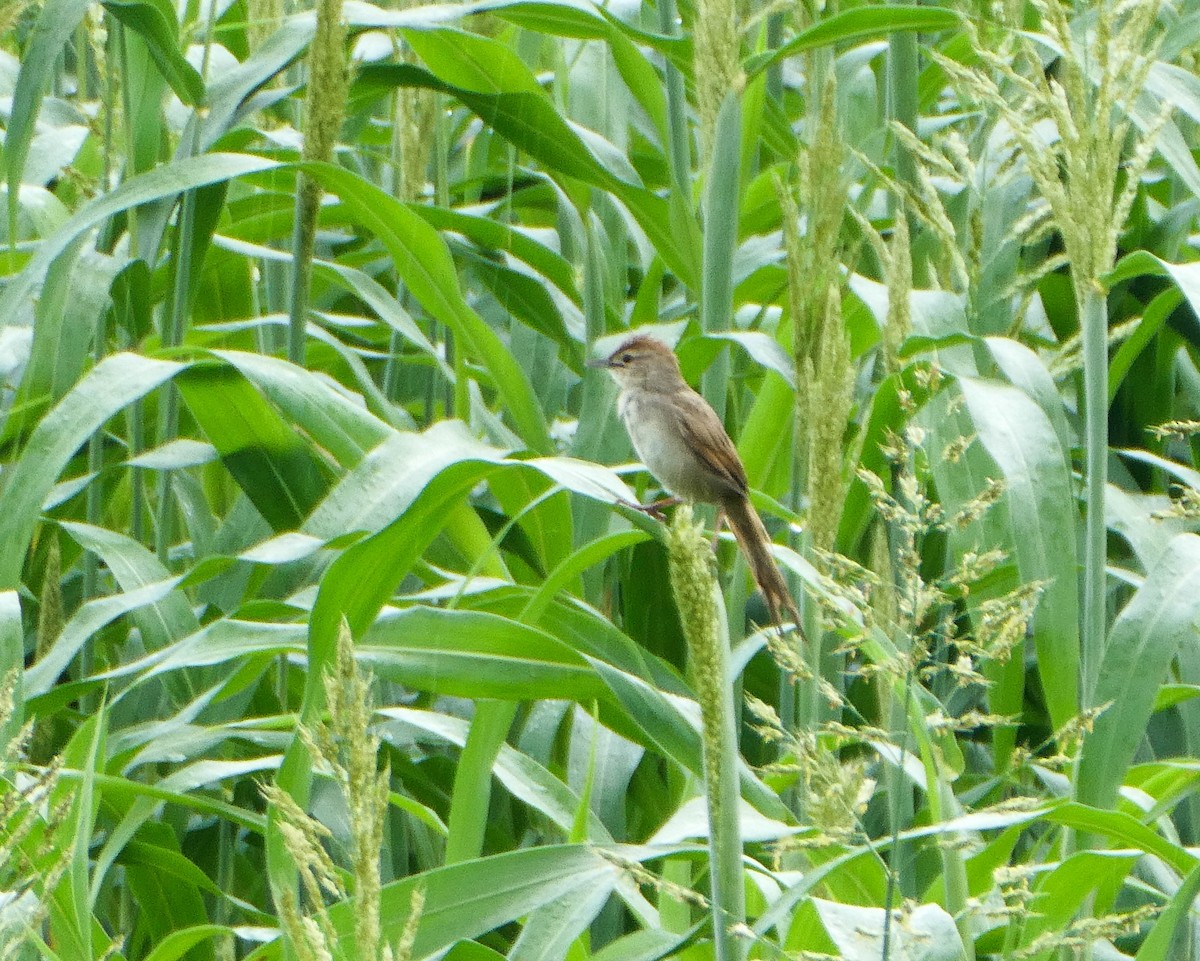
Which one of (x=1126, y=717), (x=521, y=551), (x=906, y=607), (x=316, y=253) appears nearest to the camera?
(x=906, y=607)

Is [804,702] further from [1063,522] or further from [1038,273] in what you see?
[1038,273]

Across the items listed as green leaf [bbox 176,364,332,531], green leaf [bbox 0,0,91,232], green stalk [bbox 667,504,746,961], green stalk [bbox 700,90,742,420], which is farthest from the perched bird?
green stalk [bbox 667,504,746,961]

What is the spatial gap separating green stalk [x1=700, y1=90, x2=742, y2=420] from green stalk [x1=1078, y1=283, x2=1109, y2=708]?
659mm

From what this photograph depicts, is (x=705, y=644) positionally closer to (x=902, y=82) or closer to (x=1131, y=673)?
(x=1131, y=673)

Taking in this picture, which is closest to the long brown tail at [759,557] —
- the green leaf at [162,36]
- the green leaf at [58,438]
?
the green leaf at [58,438]

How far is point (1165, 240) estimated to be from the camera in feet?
9.57

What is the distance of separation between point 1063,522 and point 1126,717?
0.89ft

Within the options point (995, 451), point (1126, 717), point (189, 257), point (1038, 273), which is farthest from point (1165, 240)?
point (189, 257)

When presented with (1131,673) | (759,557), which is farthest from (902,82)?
(1131,673)

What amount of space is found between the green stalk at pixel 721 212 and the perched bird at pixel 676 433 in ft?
0.68

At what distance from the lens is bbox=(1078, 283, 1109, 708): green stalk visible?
167 centimetres

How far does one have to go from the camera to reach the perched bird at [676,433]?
2.49 m

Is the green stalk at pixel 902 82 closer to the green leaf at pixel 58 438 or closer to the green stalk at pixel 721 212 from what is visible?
the green stalk at pixel 721 212

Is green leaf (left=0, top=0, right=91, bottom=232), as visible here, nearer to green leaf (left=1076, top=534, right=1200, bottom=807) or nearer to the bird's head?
the bird's head
